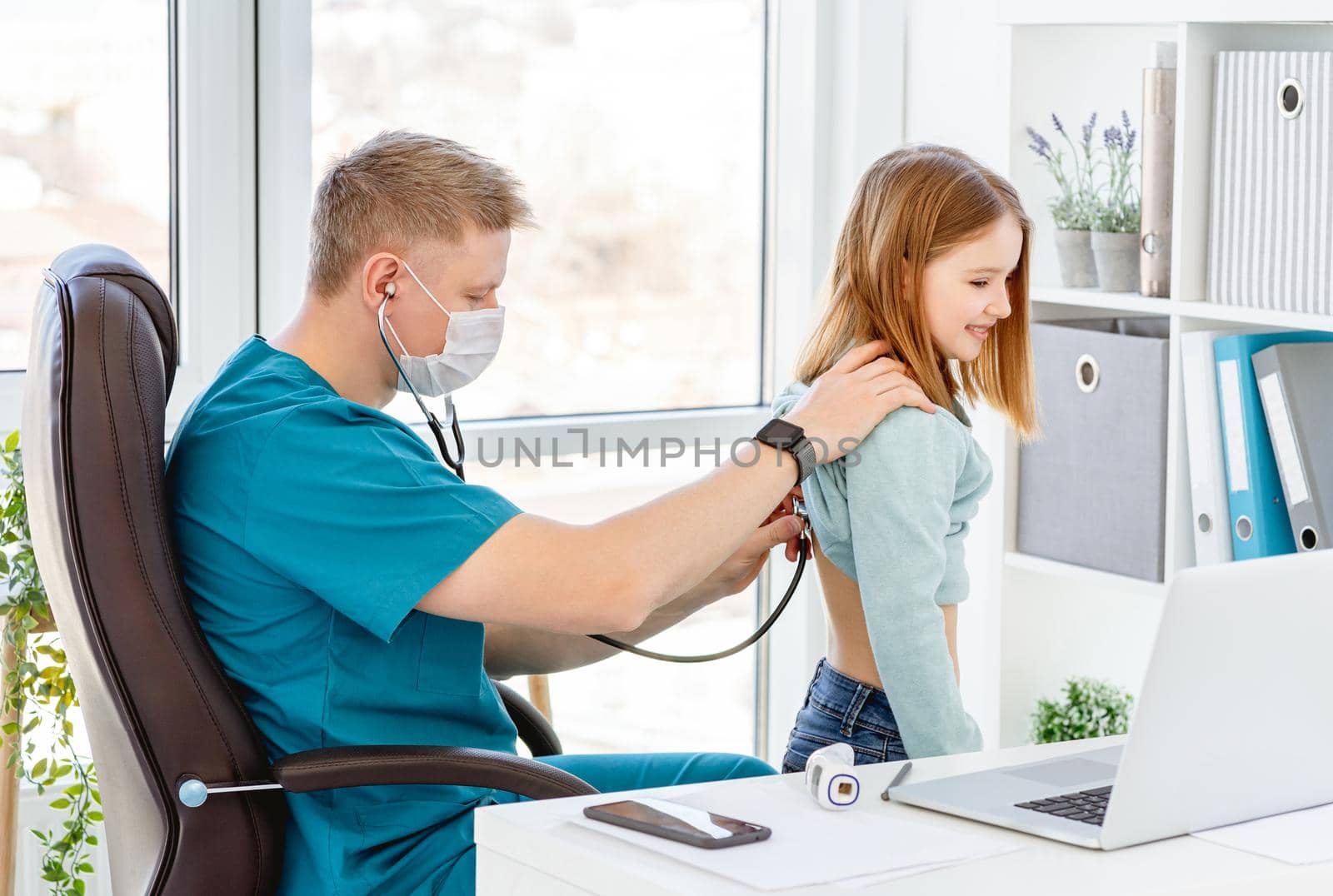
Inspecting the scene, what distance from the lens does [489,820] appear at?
1.15 meters

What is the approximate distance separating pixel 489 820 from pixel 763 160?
2.03 m

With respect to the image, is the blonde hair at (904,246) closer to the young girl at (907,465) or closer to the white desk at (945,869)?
the young girl at (907,465)

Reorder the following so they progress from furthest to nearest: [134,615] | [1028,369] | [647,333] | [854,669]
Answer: [647,333] < [1028,369] < [854,669] < [134,615]

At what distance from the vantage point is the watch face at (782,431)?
1.53 metres

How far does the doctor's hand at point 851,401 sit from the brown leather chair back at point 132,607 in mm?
623

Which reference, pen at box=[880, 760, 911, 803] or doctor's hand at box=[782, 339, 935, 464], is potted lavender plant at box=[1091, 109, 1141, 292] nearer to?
doctor's hand at box=[782, 339, 935, 464]

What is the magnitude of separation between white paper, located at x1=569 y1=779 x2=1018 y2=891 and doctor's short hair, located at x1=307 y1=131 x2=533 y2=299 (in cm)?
66

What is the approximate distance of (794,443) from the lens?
5.02 feet

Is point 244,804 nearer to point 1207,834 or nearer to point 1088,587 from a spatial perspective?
point 1207,834

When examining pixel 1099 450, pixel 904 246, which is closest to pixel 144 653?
pixel 904 246

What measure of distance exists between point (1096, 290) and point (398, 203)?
3.73 feet

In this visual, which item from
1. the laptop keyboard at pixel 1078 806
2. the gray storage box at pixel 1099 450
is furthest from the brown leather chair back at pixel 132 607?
the gray storage box at pixel 1099 450

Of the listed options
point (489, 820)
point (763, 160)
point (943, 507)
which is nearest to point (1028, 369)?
point (943, 507)

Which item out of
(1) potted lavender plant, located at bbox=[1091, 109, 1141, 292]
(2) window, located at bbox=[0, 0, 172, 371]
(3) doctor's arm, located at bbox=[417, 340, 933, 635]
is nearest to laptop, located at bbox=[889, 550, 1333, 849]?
(3) doctor's arm, located at bbox=[417, 340, 933, 635]
